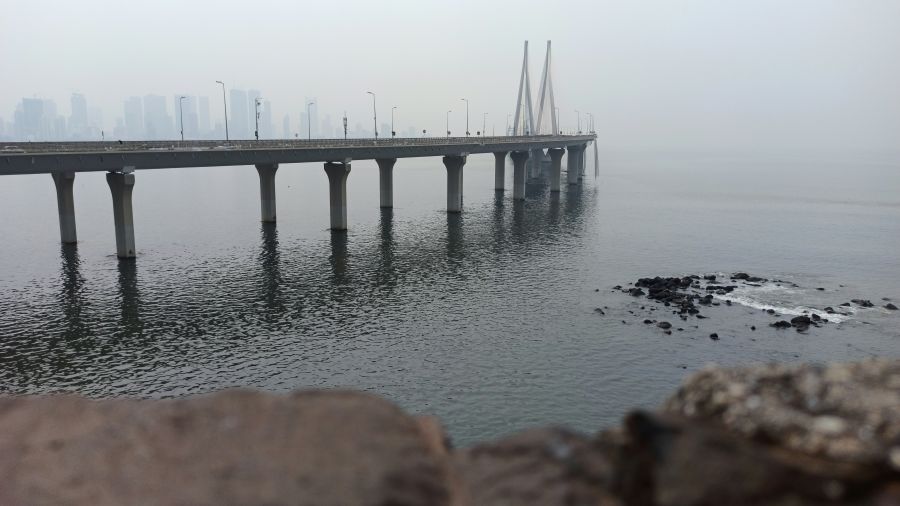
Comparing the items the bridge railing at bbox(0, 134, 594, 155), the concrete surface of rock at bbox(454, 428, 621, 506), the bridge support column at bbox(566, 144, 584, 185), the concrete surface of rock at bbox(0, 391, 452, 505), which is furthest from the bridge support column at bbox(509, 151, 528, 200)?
the concrete surface of rock at bbox(454, 428, 621, 506)

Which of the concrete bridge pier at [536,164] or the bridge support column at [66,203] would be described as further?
the concrete bridge pier at [536,164]

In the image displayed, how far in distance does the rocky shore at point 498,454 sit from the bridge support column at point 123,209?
57.7m

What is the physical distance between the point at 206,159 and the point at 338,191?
22.2 metres

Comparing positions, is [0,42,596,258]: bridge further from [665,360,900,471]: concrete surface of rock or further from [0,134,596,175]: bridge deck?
[665,360,900,471]: concrete surface of rock

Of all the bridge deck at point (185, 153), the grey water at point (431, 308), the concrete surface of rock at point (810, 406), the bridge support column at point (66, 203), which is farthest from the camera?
the bridge support column at point (66, 203)

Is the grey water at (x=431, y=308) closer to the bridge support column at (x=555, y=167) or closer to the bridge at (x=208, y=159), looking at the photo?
the bridge at (x=208, y=159)

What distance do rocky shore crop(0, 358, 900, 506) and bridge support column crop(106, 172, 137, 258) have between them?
57.7 m

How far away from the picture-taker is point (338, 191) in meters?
90.2

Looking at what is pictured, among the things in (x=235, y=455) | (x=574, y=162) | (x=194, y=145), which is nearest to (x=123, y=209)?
(x=194, y=145)

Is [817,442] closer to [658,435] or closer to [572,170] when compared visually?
[658,435]

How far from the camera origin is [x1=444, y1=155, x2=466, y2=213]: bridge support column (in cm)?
11419

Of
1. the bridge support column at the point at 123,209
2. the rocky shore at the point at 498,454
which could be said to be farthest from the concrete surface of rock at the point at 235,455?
the bridge support column at the point at 123,209

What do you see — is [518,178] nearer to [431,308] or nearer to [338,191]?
[338,191]

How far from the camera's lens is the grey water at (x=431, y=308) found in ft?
121
